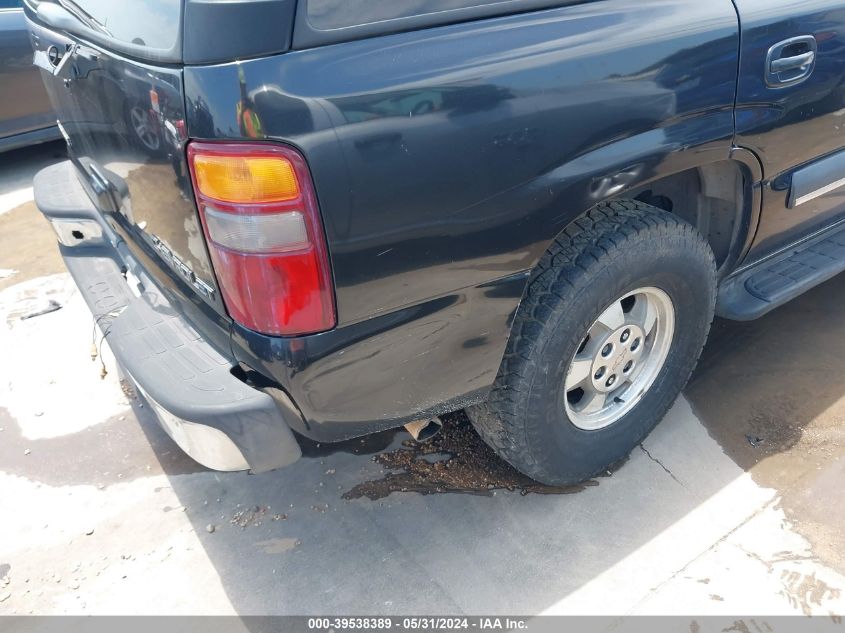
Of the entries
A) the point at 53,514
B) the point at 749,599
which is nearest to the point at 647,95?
the point at 749,599

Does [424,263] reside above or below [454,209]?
below

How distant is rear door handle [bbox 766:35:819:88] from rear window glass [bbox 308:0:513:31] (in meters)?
1.02

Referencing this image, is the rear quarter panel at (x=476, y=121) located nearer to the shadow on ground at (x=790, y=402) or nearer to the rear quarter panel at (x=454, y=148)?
the rear quarter panel at (x=454, y=148)

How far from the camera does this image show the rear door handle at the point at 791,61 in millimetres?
1981

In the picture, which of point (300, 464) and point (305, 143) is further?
point (300, 464)

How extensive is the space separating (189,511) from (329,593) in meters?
0.61

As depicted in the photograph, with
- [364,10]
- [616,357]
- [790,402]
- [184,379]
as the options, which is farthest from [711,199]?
[184,379]

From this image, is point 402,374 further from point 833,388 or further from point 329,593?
point 833,388

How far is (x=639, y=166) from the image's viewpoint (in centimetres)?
181

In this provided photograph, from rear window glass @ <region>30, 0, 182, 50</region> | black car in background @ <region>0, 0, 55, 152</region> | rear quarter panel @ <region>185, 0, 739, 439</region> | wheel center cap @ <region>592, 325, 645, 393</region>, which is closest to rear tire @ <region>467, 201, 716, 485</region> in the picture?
wheel center cap @ <region>592, 325, 645, 393</region>

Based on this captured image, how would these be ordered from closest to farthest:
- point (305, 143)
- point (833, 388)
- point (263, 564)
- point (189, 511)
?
point (305, 143)
point (263, 564)
point (189, 511)
point (833, 388)

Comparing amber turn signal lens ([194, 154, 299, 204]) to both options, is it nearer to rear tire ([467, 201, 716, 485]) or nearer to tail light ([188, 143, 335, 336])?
tail light ([188, 143, 335, 336])

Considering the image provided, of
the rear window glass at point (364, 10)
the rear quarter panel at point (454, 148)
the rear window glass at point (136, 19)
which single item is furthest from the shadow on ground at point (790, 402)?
the rear window glass at point (136, 19)

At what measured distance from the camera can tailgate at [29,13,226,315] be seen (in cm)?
152
